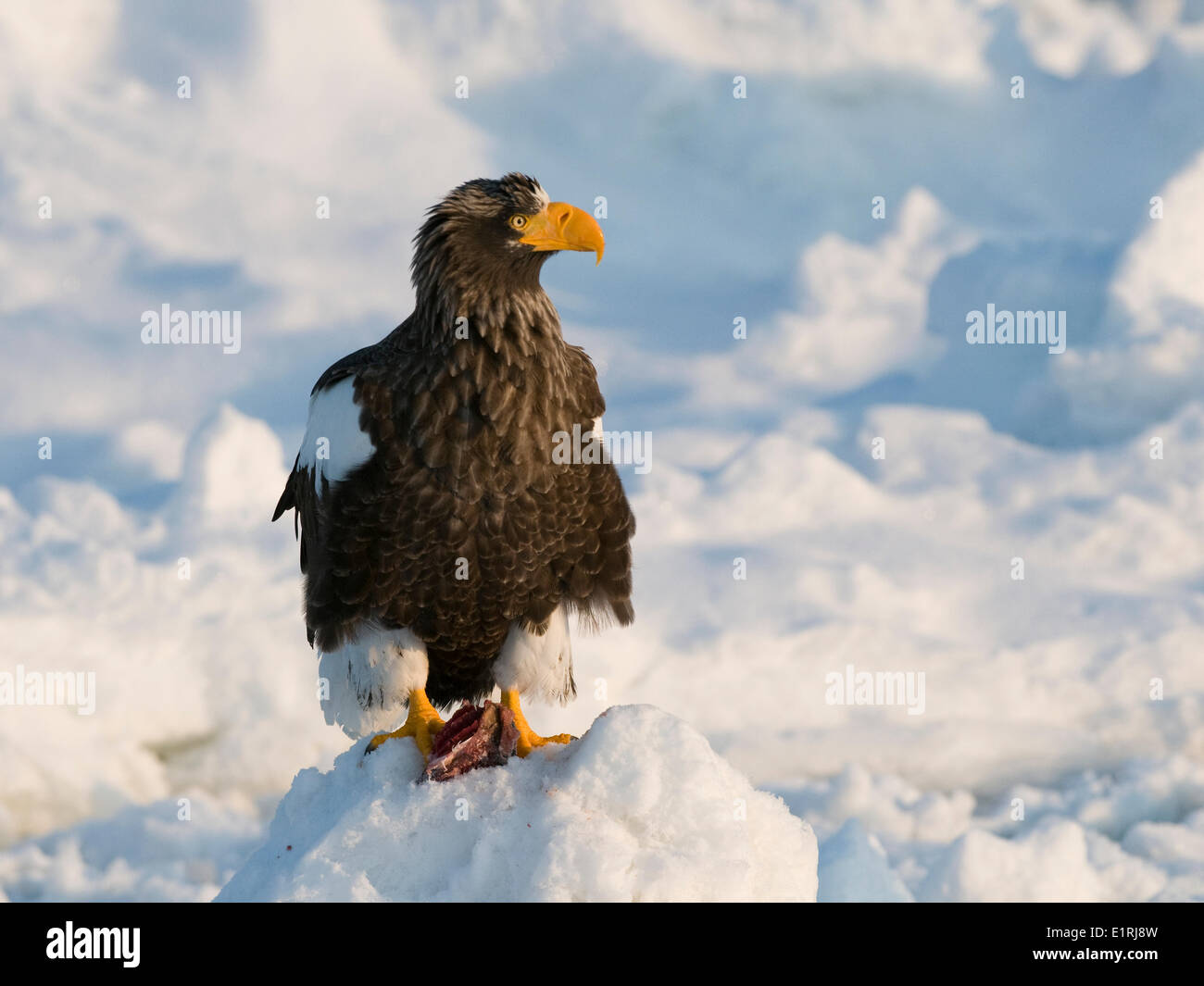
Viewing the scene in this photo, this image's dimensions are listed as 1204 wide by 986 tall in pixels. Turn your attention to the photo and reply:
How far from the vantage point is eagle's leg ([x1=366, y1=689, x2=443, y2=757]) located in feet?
22.7

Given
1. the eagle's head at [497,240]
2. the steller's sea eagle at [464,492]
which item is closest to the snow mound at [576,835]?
the steller's sea eagle at [464,492]

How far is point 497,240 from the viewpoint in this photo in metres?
7.23

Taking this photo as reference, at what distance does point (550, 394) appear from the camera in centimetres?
703

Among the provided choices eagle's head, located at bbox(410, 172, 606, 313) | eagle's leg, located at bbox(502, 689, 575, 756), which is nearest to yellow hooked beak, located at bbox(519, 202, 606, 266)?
eagle's head, located at bbox(410, 172, 606, 313)

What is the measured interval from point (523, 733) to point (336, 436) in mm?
2340

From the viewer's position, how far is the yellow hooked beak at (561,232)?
285 inches

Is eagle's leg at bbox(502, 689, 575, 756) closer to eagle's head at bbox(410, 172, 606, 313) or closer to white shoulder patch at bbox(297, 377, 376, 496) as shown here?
white shoulder patch at bbox(297, 377, 376, 496)

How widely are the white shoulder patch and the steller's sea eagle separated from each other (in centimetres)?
2

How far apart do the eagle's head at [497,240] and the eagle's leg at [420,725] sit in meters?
2.69

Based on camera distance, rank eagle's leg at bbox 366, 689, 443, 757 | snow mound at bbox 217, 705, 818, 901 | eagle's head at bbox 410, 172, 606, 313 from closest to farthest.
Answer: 1. snow mound at bbox 217, 705, 818, 901
2. eagle's leg at bbox 366, 689, 443, 757
3. eagle's head at bbox 410, 172, 606, 313

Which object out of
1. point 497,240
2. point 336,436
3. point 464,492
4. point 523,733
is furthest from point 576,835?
point 497,240
